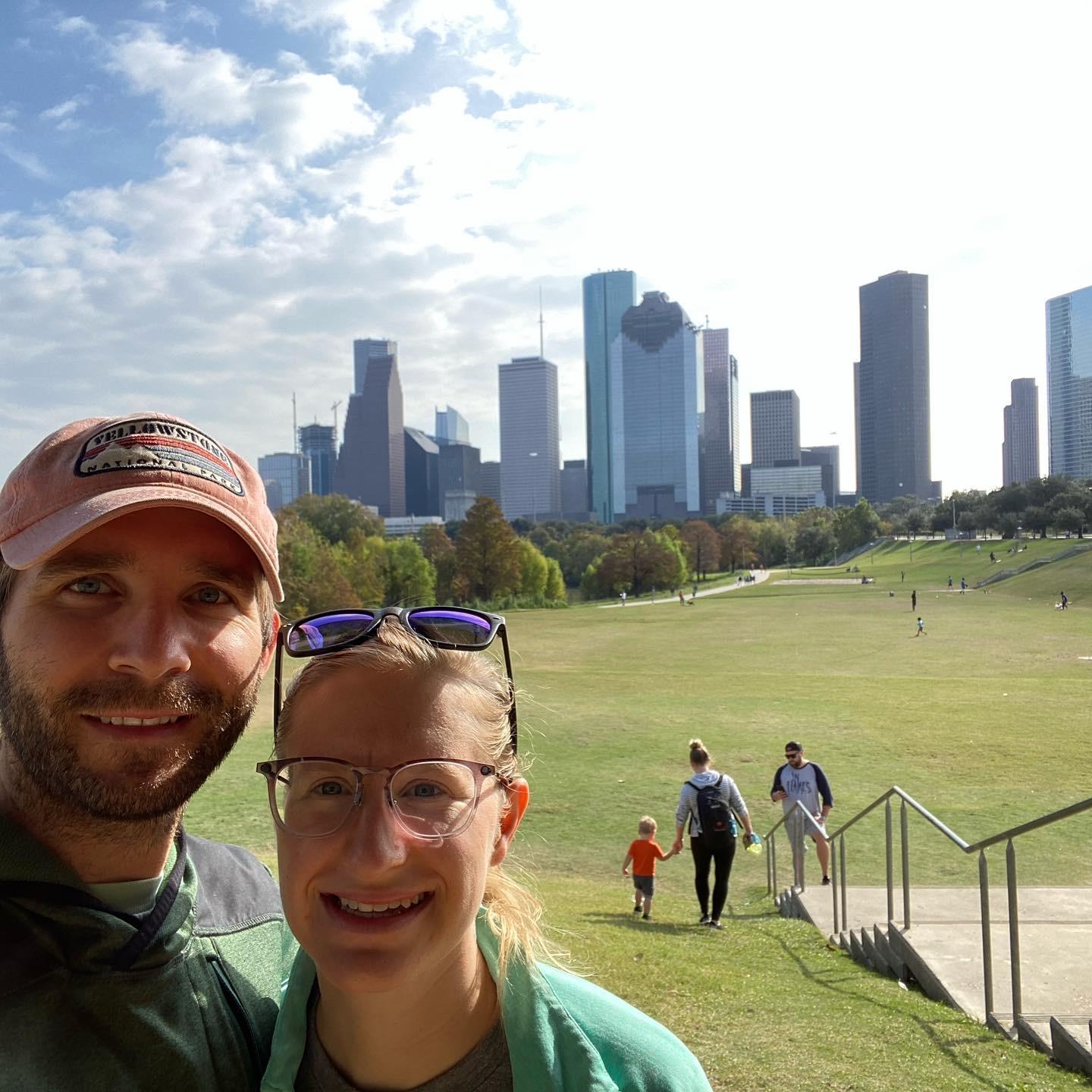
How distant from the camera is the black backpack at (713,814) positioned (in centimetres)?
1007

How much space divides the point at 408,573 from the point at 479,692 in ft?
247

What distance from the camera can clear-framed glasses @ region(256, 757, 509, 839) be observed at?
5.23ft

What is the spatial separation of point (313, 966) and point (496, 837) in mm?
439

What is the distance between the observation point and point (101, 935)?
67.4 inches

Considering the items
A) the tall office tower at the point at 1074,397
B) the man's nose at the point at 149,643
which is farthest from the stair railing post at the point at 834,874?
the tall office tower at the point at 1074,397

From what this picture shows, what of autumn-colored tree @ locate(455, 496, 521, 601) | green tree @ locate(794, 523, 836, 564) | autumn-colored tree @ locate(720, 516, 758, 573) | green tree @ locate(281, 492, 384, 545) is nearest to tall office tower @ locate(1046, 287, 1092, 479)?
green tree @ locate(794, 523, 836, 564)

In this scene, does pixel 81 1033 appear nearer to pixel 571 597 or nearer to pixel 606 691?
pixel 606 691

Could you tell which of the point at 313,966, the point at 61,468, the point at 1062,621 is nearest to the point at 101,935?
the point at 313,966

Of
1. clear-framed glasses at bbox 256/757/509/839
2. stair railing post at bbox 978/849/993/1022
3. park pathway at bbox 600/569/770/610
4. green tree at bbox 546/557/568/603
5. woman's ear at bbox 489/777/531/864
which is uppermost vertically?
clear-framed glasses at bbox 256/757/509/839

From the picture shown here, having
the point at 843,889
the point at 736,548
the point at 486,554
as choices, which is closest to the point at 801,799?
the point at 843,889

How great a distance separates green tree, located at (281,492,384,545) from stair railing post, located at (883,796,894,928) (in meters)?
98.6

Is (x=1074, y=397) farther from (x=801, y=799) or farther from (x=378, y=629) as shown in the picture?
(x=378, y=629)

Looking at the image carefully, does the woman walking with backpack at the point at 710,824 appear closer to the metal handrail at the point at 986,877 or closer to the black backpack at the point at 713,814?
the black backpack at the point at 713,814

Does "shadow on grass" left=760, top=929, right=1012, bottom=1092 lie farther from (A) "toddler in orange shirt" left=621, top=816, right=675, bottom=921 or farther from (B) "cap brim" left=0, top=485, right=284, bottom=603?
(B) "cap brim" left=0, top=485, right=284, bottom=603
